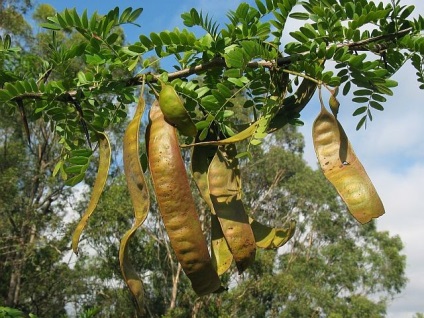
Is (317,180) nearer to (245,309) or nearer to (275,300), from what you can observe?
(275,300)

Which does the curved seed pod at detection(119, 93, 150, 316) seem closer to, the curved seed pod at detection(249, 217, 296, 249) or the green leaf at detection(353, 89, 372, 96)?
the curved seed pod at detection(249, 217, 296, 249)

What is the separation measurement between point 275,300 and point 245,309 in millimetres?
2174

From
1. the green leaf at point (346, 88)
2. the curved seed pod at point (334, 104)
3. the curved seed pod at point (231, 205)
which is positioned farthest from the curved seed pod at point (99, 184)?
the green leaf at point (346, 88)

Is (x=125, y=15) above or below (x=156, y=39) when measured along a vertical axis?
above

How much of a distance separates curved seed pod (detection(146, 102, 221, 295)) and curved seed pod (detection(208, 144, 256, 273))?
0.11 metres

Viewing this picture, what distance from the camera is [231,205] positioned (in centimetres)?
102

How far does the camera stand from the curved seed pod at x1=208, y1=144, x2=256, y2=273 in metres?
0.98

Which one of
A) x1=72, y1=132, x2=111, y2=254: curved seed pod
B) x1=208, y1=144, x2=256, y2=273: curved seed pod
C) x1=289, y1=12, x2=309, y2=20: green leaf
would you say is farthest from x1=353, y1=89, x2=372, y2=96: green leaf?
x1=72, y1=132, x2=111, y2=254: curved seed pod

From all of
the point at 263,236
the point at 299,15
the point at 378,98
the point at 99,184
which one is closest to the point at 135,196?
the point at 99,184

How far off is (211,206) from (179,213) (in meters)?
0.20

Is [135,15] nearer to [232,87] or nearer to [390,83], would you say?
[232,87]

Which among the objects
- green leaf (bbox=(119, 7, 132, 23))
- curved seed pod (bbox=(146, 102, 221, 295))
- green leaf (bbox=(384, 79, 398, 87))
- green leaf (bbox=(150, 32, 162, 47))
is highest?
green leaf (bbox=(119, 7, 132, 23))

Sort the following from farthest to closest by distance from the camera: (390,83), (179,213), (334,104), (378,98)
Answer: (378,98) < (390,83) < (334,104) < (179,213)

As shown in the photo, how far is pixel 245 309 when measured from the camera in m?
17.6
